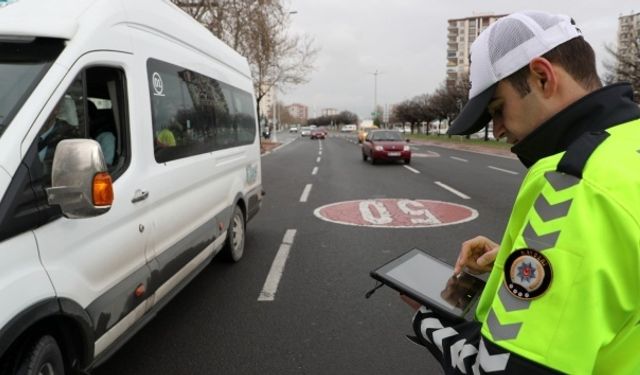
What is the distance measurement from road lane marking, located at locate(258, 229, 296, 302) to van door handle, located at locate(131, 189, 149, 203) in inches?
72.0

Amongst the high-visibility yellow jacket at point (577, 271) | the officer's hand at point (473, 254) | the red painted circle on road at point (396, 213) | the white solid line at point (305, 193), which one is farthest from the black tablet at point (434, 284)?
the white solid line at point (305, 193)

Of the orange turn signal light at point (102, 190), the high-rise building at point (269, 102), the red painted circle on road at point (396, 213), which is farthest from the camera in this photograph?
the high-rise building at point (269, 102)

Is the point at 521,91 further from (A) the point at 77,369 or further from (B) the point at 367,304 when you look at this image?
(B) the point at 367,304

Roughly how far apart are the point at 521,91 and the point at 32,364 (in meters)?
2.17

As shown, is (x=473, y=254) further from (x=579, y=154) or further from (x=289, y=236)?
(x=289, y=236)

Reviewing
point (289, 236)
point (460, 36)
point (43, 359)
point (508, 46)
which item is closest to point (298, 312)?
point (43, 359)

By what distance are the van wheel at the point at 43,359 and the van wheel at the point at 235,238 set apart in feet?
10.3

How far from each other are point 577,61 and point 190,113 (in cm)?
366

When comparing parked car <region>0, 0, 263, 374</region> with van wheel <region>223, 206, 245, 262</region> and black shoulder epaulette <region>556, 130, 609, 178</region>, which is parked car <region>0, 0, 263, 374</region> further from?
black shoulder epaulette <region>556, 130, 609, 178</region>

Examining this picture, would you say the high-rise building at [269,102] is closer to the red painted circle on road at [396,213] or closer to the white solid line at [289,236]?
the red painted circle on road at [396,213]

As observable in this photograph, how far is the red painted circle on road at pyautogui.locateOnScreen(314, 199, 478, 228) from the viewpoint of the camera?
8078 mm

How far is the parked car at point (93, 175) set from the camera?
205 centimetres

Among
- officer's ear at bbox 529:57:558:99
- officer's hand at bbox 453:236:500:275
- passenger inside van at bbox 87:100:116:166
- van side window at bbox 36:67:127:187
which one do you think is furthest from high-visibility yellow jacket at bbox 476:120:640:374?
passenger inside van at bbox 87:100:116:166

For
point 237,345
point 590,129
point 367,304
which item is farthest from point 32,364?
point 367,304
